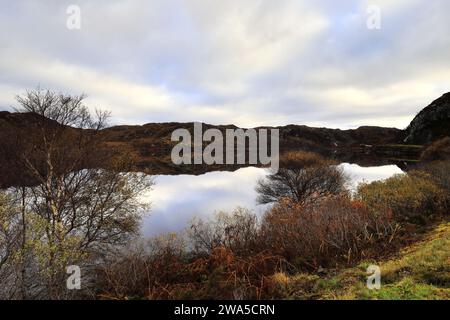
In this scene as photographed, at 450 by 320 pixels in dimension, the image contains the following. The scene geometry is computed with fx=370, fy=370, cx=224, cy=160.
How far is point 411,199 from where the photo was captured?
20.9 meters

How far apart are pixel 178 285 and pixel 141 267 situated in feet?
8.13

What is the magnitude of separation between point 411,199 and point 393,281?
13122mm

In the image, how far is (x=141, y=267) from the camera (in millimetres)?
13156

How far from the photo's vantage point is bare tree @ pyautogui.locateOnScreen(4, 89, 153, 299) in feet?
76.1

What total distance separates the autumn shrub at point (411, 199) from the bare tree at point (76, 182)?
15798mm

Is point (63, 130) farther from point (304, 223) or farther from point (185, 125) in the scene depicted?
point (185, 125)

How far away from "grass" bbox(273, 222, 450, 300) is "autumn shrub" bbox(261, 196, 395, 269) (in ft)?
5.47

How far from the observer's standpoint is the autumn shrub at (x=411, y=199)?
19078mm
